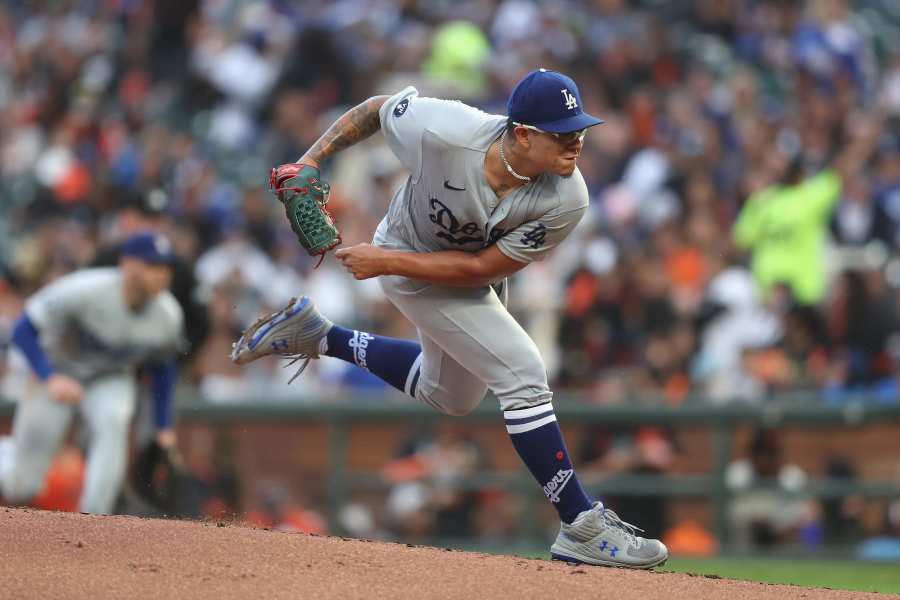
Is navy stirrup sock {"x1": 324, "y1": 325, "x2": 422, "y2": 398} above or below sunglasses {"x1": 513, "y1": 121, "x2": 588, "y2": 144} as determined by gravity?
below

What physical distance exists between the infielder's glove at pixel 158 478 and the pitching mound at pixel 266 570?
118 inches

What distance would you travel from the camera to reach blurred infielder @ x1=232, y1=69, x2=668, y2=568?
5891mm

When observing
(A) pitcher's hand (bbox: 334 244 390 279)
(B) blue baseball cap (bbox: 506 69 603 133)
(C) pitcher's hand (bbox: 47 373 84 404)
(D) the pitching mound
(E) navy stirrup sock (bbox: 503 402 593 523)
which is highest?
(B) blue baseball cap (bbox: 506 69 603 133)

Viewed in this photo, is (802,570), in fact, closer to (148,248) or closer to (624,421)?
(624,421)

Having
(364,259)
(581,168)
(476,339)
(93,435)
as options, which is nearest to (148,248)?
(93,435)

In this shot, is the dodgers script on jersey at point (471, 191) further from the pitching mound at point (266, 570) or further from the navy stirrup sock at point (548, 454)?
the pitching mound at point (266, 570)

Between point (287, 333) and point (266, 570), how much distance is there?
1612 millimetres

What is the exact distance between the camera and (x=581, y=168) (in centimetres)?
1259

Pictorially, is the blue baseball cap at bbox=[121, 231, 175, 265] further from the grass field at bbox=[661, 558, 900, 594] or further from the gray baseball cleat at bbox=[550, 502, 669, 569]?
the gray baseball cleat at bbox=[550, 502, 669, 569]

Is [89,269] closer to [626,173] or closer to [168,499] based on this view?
[168,499]

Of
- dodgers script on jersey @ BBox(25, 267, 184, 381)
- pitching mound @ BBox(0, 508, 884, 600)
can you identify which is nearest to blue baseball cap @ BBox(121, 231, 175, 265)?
dodgers script on jersey @ BBox(25, 267, 184, 381)

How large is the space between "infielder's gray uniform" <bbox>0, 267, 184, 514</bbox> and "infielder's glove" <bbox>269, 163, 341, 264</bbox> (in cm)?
330

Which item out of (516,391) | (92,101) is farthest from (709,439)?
(92,101)

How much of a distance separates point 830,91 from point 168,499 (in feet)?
21.0
